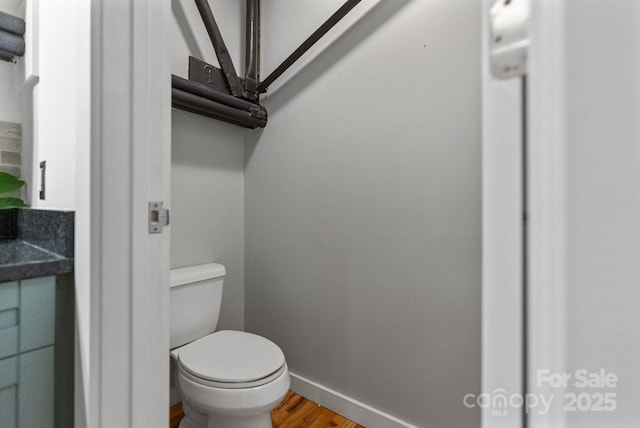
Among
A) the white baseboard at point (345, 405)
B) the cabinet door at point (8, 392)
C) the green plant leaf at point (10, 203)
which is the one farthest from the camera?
the white baseboard at point (345, 405)

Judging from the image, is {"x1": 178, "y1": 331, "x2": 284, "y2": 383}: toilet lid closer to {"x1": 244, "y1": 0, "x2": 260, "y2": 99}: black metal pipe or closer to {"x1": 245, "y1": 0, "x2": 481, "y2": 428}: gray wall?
{"x1": 245, "y1": 0, "x2": 481, "y2": 428}: gray wall

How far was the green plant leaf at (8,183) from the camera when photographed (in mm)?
1016

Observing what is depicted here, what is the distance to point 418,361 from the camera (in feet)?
3.99

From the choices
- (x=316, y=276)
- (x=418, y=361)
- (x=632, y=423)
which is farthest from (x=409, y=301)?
(x=632, y=423)

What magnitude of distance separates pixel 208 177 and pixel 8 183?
→ 0.77 metres

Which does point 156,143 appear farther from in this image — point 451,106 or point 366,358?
point 366,358

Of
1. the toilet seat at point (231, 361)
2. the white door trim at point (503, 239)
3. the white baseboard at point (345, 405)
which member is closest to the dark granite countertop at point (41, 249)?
the toilet seat at point (231, 361)

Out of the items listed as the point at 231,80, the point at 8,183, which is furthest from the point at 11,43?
the point at 231,80

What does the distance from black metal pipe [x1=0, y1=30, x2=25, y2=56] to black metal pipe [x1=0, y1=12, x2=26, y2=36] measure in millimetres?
15

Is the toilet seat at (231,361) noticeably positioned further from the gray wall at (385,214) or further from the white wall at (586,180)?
the white wall at (586,180)

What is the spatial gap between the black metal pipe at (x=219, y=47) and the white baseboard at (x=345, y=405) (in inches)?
63.4

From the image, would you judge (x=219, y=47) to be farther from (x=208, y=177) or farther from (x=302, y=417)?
(x=302, y=417)

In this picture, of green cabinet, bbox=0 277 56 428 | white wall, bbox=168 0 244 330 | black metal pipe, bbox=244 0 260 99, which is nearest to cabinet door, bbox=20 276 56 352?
green cabinet, bbox=0 277 56 428

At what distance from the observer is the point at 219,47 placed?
58.4 inches
